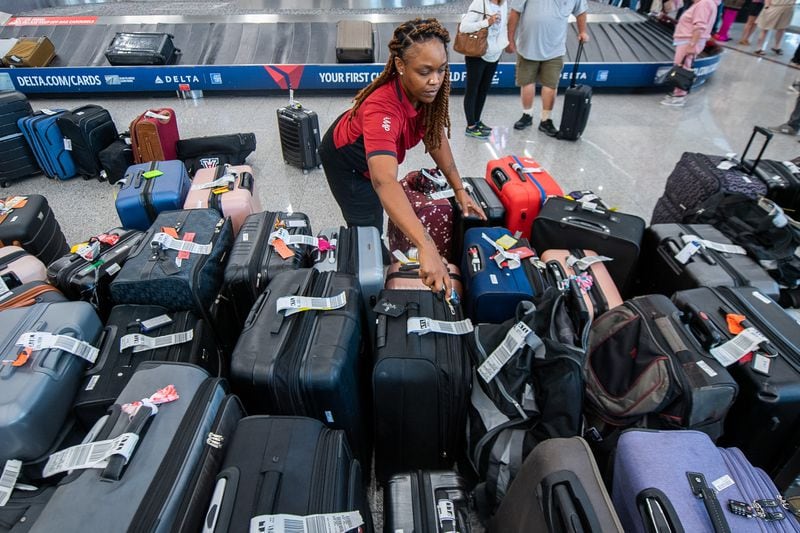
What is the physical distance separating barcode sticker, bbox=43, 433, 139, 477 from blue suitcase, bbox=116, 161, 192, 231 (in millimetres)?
1769

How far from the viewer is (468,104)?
462 cm

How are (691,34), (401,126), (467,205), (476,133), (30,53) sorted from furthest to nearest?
(30,53) → (691,34) → (476,133) → (467,205) → (401,126)

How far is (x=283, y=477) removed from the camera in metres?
1.10

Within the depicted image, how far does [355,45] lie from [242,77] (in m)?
1.50

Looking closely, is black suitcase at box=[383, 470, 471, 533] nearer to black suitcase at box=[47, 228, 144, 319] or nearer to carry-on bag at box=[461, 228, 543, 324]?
carry-on bag at box=[461, 228, 543, 324]

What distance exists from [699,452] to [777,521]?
21cm

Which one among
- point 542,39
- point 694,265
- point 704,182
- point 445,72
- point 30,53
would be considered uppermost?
point 445,72

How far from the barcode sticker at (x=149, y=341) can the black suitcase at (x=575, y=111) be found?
13.8 feet

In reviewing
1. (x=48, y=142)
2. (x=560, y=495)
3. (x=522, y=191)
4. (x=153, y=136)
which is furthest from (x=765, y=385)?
(x=48, y=142)

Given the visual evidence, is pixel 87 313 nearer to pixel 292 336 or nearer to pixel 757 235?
pixel 292 336

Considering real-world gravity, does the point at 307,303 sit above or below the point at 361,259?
above

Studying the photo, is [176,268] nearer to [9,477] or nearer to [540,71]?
[9,477]

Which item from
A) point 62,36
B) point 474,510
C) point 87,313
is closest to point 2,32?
point 62,36

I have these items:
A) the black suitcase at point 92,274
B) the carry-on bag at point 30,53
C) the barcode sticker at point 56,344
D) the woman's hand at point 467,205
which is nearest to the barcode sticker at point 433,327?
the woman's hand at point 467,205
